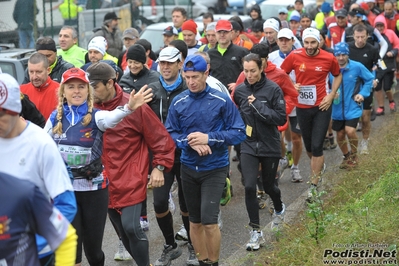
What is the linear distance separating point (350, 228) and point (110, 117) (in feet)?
7.19

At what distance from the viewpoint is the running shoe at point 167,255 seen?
752cm

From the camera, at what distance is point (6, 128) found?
13.3ft

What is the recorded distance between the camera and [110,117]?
19.2 ft

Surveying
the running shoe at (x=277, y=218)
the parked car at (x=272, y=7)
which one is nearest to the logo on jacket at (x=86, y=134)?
the running shoe at (x=277, y=218)

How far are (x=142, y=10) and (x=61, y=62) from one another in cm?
1259

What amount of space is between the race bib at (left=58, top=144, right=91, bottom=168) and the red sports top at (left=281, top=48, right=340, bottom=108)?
4.63m

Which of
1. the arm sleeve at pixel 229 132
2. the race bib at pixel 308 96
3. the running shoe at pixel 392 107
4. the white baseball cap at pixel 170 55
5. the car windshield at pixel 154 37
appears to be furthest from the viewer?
the car windshield at pixel 154 37

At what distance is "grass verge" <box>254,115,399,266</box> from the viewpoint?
600 cm

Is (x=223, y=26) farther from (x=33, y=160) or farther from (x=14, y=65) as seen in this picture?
(x=33, y=160)

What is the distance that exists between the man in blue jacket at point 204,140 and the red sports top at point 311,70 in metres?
3.36

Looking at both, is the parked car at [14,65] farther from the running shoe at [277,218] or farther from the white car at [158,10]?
the white car at [158,10]

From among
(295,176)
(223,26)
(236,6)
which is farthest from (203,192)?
(236,6)

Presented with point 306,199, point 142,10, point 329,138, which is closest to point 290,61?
point 306,199

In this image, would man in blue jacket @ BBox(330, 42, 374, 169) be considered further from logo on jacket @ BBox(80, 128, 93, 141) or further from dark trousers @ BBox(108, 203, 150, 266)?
logo on jacket @ BBox(80, 128, 93, 141)
